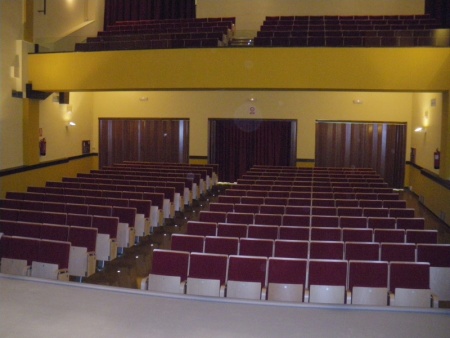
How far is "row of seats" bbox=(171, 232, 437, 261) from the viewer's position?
6656mm

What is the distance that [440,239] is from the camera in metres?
10.2

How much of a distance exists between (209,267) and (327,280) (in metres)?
1.37

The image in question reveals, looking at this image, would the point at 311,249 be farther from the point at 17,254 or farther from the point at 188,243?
the point at 17,254

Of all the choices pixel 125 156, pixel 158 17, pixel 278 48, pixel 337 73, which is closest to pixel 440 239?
pixel 337 73

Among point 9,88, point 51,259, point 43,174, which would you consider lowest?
point 51,259

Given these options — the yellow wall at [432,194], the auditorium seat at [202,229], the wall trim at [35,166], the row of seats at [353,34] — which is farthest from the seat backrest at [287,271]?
the wall trim at [35,166]

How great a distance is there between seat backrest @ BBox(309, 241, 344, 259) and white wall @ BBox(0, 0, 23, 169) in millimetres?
9483

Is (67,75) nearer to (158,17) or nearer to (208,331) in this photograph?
(158,17)

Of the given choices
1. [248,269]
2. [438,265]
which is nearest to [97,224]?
[248,269]

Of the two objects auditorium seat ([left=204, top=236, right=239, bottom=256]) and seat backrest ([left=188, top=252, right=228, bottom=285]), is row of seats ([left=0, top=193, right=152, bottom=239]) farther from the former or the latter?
seat backrest ([left=188, top=252, right=228, bottom=285])

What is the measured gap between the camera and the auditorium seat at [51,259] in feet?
21.3

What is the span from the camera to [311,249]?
6.71 metres

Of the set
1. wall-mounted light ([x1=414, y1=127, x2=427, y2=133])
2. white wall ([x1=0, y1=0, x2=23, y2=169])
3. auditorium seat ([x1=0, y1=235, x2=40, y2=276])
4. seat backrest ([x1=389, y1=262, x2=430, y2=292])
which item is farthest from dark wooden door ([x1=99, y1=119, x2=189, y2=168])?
seat backrest ([x1=389, y1=262, x2=430, y2=292])

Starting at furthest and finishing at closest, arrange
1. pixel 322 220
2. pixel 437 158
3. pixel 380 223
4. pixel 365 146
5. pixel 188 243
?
pixel 365 146
pixel 437 158
pixel 322 220
pixel 380 223
pixel 188 243
